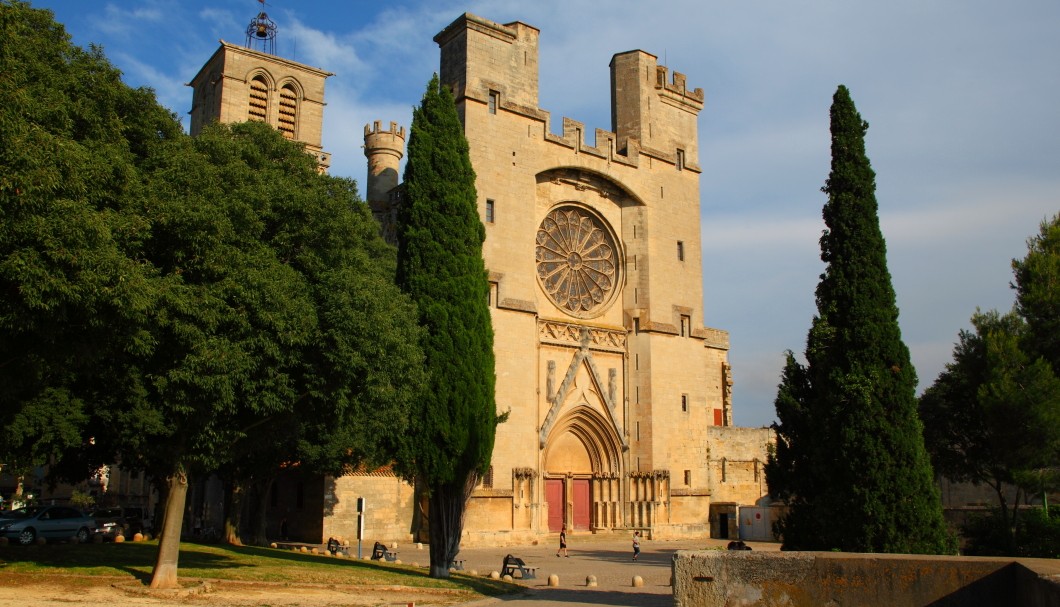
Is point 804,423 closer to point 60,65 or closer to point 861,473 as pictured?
point 861,473

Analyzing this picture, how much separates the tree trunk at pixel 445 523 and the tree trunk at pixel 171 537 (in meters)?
4.84

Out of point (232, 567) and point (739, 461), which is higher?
point (739, 461)

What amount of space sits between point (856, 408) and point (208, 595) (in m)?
10.8

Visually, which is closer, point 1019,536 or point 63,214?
point 63,214

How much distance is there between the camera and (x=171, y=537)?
1426cm

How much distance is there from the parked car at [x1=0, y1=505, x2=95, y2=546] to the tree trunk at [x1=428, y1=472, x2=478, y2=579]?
12939 mm

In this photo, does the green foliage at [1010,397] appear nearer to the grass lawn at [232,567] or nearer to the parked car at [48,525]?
the grass lawn at [232,567]

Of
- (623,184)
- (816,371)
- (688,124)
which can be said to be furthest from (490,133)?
(816,371)

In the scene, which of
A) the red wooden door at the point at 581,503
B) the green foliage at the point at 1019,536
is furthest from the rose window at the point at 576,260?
the green foliage at the point at 1019,536

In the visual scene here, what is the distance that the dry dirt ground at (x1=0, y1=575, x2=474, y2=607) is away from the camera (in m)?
12.6

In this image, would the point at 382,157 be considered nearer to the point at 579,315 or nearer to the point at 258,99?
the point at 258,99

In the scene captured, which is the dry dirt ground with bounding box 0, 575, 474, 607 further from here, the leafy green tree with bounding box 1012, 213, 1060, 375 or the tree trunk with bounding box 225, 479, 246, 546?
the leafy green tree with bounding box 1012, 213, 1060, 375

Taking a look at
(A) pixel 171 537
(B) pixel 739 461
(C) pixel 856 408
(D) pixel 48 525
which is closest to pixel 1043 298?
(C) pixel 856 408

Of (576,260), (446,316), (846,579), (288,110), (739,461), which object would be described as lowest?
(846,579)
